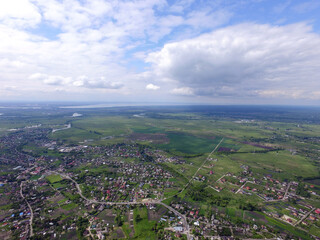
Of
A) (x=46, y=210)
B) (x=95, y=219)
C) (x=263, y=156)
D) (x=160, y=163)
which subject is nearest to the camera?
(x=95, y=219)

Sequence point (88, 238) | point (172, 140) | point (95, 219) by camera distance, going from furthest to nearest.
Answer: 1. point (172, 140)
2. point (95, 219)
3. point (88, 238)

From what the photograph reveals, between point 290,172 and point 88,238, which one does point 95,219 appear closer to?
point 88,238

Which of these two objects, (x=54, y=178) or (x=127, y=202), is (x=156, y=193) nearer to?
(x=127, y=202)

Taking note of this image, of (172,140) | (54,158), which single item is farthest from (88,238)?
(172,140)

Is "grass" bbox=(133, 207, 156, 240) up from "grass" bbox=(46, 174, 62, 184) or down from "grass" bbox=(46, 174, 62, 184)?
down

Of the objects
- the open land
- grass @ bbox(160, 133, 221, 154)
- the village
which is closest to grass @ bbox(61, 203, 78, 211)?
the village

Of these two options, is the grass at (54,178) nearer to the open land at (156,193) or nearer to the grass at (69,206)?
the open land at (156,193)

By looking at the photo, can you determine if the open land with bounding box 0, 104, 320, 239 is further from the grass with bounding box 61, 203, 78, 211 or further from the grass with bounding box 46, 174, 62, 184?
the grass with bounding box 46, 174, 62, 184

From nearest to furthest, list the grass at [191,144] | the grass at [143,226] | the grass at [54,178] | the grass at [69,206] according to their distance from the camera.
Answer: the grass at [143,226] → the grass at [69,206] → the grass at [54,178] → the grass at [191,144]

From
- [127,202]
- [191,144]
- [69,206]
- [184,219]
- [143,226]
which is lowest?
[143,226]

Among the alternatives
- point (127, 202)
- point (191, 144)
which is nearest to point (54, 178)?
point (127, 202)

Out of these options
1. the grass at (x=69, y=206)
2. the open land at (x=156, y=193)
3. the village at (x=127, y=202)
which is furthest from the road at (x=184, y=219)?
the grass at (x=69, y=206)
